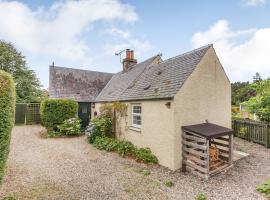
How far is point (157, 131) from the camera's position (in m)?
9.23

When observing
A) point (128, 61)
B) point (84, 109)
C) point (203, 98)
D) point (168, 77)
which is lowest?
point (84, 109)

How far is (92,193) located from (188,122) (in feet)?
16.8

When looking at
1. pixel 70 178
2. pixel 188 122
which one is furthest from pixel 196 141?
pixel 70 178

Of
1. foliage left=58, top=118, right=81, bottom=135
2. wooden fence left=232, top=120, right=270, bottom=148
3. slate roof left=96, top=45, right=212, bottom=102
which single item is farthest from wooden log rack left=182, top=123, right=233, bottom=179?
foliage left=58, top=118, right=81, bottom=135

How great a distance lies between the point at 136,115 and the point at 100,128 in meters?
3.24

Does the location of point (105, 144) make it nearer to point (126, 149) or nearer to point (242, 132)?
point (126, 149)

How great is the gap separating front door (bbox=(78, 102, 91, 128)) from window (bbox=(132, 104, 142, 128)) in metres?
9.50

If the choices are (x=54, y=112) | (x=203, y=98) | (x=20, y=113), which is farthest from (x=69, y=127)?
(x=203, y=98)

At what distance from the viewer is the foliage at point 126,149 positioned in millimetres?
9242

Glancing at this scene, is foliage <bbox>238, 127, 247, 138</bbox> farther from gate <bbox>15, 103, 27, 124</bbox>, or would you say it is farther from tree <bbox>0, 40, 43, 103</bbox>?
tree <bbox>0, 40, 43, 103</bbox>

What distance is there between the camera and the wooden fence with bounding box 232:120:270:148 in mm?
12094

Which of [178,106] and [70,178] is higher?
[178,106]

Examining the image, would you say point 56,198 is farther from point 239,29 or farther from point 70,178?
point 239,29

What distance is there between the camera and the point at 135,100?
1091 centimetres
